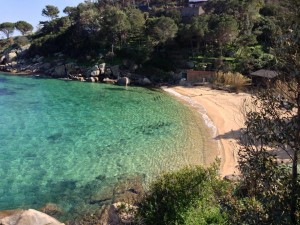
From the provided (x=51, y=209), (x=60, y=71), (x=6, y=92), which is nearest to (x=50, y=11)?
(x=60, y=71)

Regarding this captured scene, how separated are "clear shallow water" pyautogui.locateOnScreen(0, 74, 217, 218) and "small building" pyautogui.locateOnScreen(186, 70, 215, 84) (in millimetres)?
8328

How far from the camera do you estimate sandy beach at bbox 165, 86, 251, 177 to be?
2336 centimetres

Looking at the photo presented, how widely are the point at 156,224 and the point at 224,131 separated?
19.3 metres

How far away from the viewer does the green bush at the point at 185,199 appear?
10.9 meters

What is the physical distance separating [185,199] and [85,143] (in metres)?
16.6

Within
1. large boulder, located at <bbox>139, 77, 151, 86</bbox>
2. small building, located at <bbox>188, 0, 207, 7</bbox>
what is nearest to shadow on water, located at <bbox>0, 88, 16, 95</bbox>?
large boulder, located at <bbox>139, 77, 151, 86</bbox>

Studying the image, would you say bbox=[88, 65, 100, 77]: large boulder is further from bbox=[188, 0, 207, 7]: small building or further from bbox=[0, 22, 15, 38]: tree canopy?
bbox=[0, 22, 15, 38]: tree canopy

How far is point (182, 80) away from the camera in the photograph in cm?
5244

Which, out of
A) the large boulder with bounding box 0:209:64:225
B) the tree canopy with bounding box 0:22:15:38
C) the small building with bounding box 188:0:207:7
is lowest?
the large boulder with bounding box 0:209:64:225

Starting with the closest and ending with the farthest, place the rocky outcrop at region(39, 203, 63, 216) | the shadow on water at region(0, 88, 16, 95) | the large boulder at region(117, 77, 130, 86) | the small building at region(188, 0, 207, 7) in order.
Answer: the rocky outcrop at region(39, 203, 63, 216) → the shadow on water at region(0, 88, 16, 95) → the large boulder at region(117, 77, 130, 86) → the small building at region(188, 0, 207, 7)

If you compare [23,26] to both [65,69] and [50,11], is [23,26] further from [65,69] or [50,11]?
[65,69]

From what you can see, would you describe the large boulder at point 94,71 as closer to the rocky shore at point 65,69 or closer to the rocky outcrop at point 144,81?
the rocky shore at point 65,69

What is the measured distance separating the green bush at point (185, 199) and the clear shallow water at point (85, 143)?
645cm

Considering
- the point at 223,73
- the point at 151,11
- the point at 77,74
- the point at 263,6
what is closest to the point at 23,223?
the point at 223,73
